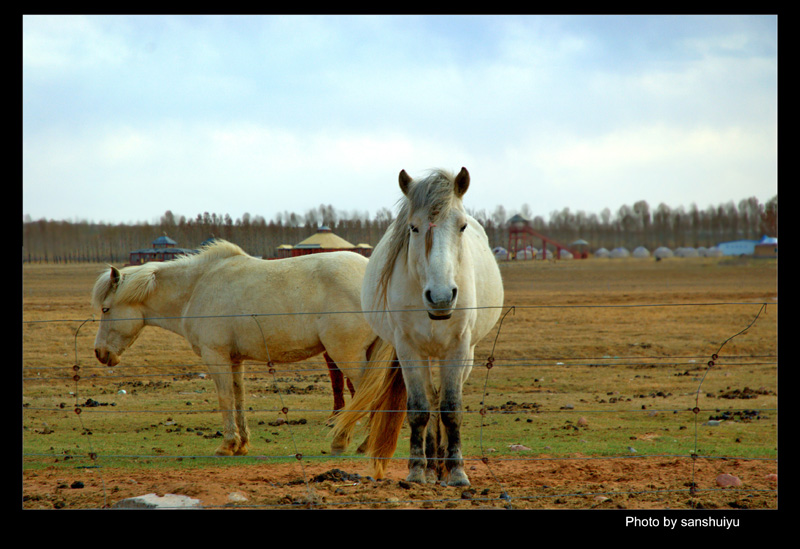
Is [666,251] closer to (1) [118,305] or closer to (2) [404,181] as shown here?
(1) [118,305]

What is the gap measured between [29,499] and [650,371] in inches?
402

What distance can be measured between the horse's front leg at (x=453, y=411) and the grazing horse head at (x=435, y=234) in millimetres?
529

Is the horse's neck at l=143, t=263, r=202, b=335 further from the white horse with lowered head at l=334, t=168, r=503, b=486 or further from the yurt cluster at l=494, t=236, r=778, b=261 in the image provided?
the yurt cluster at l=494, t=236, r=778, b=261

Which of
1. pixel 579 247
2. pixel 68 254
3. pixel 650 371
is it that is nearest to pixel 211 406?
pixel 650 371

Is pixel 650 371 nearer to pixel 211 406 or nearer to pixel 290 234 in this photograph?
pixel 211 406

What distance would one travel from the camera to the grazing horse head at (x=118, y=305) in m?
6.82

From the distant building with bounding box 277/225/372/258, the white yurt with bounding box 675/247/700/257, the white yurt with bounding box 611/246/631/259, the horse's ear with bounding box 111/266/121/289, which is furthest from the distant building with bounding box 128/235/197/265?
the white yurt with bounding box 675/247/700/257

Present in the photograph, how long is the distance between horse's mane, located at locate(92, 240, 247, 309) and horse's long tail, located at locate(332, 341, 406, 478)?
2.59 metres

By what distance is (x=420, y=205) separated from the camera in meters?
4.18

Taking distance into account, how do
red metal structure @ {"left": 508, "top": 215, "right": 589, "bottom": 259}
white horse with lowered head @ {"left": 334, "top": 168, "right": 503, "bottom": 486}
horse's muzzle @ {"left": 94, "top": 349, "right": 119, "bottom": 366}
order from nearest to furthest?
white horse with lowered head @ {"left": 334, "top": 168, "right": 503, "bottom": 486} → horse's muzzle @ {"left": 94, "top": 349, "right": 119, "bottom": 366} → red metal structure @ {"left": 508, "top": 215, "right": 589, "bottom": 259}

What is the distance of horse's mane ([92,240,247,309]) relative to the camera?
6.82m

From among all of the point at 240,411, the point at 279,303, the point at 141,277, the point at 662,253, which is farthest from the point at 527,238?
the point at 240,411

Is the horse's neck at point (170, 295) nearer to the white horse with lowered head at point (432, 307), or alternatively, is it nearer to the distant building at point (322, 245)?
the white horse with lowered head at point (432, 307)

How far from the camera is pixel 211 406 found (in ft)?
28.2
